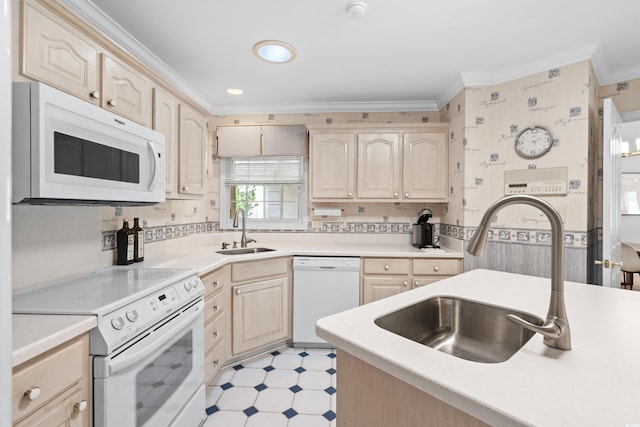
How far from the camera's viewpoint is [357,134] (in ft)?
9.73

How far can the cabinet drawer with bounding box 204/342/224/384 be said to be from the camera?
197 cm

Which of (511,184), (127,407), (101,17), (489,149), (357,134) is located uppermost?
A: (101,17)

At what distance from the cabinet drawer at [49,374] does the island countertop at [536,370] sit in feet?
2.65

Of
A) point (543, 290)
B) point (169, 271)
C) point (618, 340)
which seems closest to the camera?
point (618, 340)

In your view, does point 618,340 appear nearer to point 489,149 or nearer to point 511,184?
point 511,184

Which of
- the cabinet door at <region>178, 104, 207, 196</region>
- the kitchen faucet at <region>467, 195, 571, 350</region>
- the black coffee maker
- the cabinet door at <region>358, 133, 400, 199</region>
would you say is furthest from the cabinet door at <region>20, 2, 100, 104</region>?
the black coffee maker

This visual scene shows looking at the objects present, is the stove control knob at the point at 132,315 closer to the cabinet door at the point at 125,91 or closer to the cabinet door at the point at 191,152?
the cabinet door at the point at 125,91

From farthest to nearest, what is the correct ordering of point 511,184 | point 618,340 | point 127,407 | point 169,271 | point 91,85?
1. point 511,184
2. point 169,271
3. point 91,85
4. point 127,407
5. point 618,340

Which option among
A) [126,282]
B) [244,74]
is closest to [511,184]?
[244,74]

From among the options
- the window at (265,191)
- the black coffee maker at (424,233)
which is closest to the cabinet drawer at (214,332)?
the window at (265,191)

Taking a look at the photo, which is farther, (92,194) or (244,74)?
(244,74)

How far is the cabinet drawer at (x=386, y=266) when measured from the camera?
8.55ft

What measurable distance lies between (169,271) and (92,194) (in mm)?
580

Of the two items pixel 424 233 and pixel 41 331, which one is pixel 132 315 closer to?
pixel 41 331
